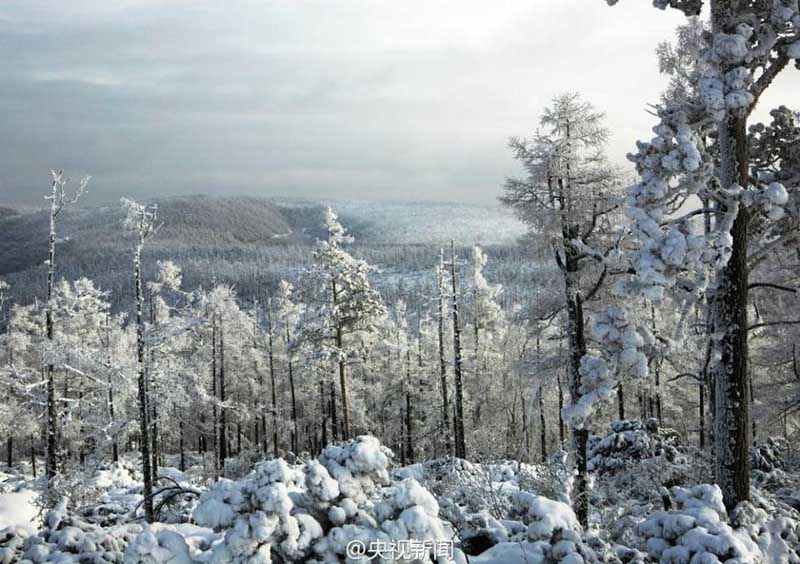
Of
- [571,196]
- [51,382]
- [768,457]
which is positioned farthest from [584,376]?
[51,382]

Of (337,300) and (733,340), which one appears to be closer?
(733,340)

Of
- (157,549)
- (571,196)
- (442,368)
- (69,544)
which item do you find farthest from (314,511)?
(442,368)

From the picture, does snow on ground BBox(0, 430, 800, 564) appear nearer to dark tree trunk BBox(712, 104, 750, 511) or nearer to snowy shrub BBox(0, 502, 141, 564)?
snowy shrub BBox(0, 502, 141, 564)

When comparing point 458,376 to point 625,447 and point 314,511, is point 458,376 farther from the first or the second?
point 314,511

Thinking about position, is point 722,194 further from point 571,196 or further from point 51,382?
point 51,382

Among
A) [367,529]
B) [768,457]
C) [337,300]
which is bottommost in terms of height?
[768,457]

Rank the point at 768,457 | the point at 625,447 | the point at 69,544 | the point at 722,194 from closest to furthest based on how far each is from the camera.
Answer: the point at 69,544
the point at 722,194
the point at 768,457
the point at 625,447

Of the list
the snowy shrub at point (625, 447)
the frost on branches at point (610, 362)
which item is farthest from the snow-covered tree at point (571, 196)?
the frost on branches at point (610, 362)

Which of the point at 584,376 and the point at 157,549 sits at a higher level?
the point at 584,376

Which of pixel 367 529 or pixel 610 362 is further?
pixel 610 362

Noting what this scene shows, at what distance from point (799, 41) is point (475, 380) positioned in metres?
29.6

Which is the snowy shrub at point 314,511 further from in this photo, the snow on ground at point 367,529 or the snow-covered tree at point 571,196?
the snow-covered tree at point 571,196

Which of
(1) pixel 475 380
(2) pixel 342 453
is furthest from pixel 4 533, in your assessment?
(1) pixel 475 380

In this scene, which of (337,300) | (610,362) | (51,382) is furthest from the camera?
(337,300)
